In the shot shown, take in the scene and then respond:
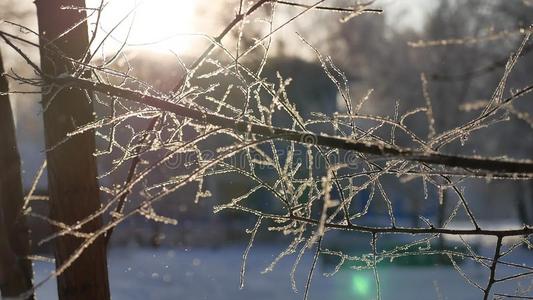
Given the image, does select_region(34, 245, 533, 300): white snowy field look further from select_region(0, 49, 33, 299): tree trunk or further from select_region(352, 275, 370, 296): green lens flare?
select_region(0, 49, 33, 299): tree trunk

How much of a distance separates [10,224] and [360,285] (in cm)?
1618

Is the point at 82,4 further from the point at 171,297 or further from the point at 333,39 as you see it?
the point at 333,39

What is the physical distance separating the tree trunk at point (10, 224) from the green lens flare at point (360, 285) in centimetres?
1452

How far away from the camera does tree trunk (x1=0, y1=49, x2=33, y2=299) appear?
3.43 meters

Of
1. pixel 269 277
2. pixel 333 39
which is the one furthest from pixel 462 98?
pixel 333 39

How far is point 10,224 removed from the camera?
11.3 feet

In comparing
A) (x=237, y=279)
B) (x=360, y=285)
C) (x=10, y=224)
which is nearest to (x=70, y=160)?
(x=10, y=224)

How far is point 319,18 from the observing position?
151 feet

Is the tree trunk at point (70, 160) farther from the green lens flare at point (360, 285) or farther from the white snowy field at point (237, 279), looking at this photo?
the green lens flare at point (360, 285)

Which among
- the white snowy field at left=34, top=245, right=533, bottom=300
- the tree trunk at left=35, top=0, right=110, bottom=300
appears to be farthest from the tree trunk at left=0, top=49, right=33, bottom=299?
the white snowy field at left=34, top=245, right=533, bottom=300

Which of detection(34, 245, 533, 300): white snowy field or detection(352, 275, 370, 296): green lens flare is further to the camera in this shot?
detection(352, 275, 370, 296): green lens flare

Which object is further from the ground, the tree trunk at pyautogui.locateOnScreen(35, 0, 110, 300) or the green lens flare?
the tree trunk at pyautogui.locateOnScreen(35, 0, 110, 300)

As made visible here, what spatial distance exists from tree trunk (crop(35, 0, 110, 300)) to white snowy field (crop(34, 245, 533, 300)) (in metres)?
11.1

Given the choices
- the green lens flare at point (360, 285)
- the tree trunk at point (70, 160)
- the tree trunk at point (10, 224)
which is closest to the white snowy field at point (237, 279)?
the green lens flare at point (360, 285)
